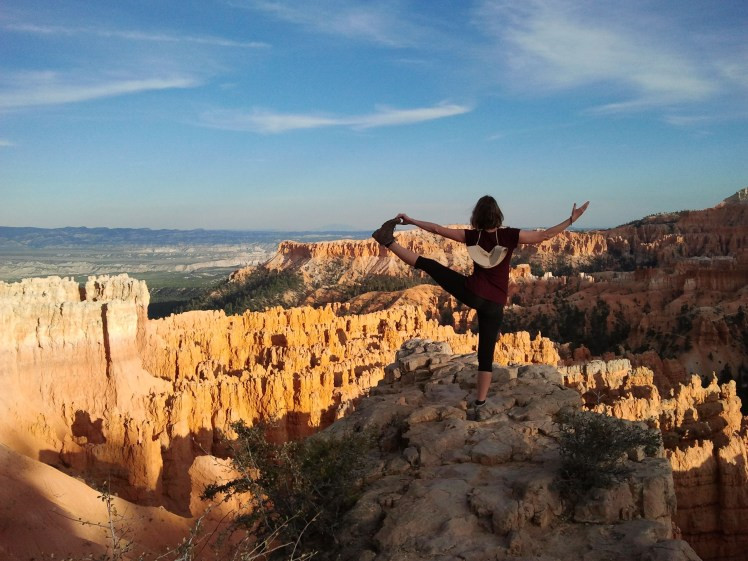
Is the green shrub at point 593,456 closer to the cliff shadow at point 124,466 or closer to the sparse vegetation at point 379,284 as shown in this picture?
the cliff shadow at point 124,466

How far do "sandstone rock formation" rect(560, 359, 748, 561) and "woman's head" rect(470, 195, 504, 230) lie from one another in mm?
6126

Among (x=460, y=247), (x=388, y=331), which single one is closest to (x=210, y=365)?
(x=388, y=331)

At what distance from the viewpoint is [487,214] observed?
5238 millimetres

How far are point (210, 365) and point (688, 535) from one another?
16.7 metres

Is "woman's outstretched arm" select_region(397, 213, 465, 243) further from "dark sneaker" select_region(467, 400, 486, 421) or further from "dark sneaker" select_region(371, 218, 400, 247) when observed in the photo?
"dark sneaker" select_region(467, 400, 486, 421)

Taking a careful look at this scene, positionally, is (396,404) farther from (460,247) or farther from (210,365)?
(460,247)

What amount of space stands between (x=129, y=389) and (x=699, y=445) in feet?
51.6

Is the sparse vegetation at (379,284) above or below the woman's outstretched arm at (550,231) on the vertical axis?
below

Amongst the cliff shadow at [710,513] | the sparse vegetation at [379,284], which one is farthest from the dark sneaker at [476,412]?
the sparse vegetation at [379,284]

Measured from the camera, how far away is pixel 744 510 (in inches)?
539

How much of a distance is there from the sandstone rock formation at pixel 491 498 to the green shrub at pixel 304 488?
0.58 ft

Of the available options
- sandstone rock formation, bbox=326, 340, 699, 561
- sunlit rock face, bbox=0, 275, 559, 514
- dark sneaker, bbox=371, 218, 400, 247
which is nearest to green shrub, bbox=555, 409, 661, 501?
sandstone rock formation, bbox=326, 340, 699, 561

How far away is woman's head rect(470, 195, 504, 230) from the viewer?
524 centimetres

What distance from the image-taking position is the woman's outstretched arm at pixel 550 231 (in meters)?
5.07
